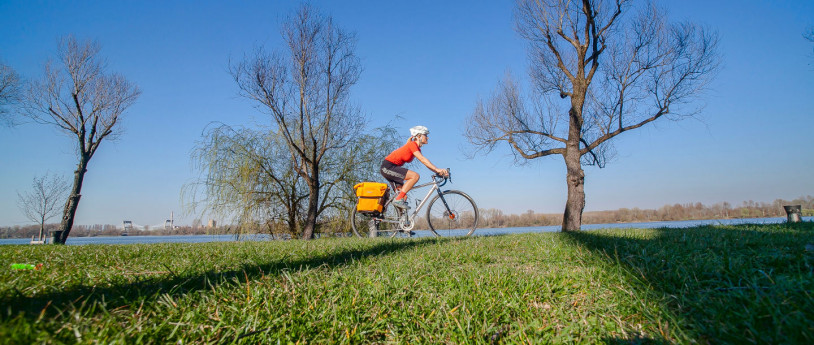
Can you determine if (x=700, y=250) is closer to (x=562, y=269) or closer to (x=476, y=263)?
(x=562, y=269)

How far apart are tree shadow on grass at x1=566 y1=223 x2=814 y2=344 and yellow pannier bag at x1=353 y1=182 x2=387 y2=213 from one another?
4.97 metres

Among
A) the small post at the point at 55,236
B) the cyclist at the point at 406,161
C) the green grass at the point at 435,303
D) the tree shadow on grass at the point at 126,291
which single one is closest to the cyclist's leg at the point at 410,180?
the cyclist at the point at 406,161

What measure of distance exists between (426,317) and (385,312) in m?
0.23

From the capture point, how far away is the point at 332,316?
77.9 inches

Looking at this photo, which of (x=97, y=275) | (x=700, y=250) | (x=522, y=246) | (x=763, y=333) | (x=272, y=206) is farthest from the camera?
(x=272, y=206)

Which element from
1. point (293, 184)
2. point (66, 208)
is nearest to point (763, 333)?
point (293, 184)

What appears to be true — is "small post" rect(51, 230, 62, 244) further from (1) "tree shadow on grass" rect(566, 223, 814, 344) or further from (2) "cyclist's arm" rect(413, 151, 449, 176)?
(1) "tree shadow on grass" rect(566, 223, 814, 344)

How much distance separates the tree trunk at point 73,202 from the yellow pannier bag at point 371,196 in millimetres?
10188

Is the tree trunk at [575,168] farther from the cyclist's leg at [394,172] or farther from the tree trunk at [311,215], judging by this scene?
the tree trunk at [311,215]

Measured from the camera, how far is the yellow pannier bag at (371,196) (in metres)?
7.42

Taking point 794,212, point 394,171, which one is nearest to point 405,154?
point 394,171

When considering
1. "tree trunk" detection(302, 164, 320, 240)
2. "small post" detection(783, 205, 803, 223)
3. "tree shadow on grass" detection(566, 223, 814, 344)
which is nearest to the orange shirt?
"tree trunk" detection(302, 164, 320, 240)

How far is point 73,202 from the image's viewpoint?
1165 cm

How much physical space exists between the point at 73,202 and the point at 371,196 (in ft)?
34.6
